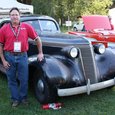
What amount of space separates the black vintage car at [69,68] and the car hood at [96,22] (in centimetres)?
626

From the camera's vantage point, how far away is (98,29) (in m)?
12.7

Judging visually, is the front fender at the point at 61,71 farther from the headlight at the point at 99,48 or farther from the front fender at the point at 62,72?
the headlight at the point at 99,48

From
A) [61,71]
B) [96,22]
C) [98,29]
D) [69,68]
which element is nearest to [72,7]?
[96,22]

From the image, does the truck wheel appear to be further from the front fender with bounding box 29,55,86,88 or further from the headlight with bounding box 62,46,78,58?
the headlight with bounding box 62,46,78,58

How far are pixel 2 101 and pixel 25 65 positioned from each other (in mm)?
1065

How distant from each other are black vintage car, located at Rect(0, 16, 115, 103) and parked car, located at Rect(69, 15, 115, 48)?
554cm

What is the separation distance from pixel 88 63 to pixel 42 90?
41.0 inches

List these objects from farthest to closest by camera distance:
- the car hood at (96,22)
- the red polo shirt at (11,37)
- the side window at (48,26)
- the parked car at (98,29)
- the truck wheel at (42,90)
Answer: the car hood at (96,22), the parked car at (98,29), the side window at (48,26), the truck wheel at (42,90), the red polo shirt at (11,37)

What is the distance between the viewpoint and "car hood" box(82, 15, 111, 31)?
41.8 ft

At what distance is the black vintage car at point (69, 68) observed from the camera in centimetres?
568

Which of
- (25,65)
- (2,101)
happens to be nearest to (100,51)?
(25,65)

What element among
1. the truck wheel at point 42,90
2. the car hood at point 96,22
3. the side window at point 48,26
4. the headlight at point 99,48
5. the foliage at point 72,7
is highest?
the side window at point 48,26

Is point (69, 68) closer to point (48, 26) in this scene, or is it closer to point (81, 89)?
point (81, 89)

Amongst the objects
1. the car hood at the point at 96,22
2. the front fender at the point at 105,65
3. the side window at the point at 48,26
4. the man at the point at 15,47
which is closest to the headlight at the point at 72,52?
the man at the point at 15,47
